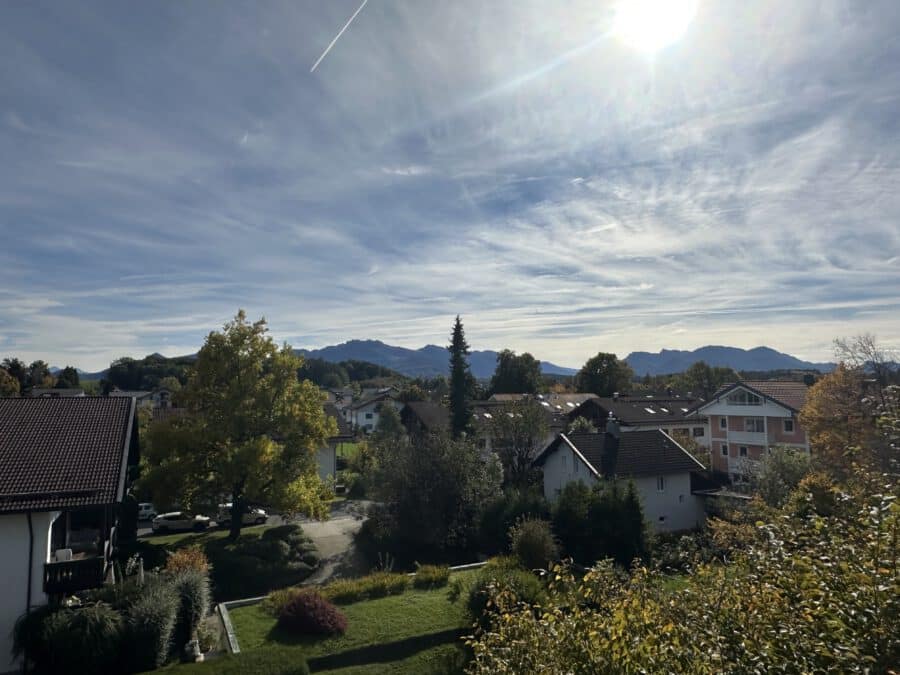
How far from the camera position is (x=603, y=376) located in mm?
90375

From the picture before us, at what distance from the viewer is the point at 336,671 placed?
553 inches

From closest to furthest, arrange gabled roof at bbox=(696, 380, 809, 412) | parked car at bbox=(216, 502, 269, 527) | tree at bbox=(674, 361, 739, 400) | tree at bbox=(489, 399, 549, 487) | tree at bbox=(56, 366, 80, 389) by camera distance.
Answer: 1. parked car at bbox=(216, 502, 269, 527)
2. tree at bbox=(489, 399, 549, 487)
3. gabled roof at bbox=(696, 380, 809, 412)
4. tree at bbox=(56, 366, 80, 389)
5. tree at bbox=(674, 361, 739, 400)

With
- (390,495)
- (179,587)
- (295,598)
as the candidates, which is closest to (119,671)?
(179,587)

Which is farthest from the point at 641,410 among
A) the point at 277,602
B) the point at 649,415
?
the point at 277,602

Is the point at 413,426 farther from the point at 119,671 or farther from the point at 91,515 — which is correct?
the point at 119,671

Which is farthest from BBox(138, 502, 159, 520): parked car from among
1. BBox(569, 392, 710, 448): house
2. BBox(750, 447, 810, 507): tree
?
BBox(569, 392, 710, 448): house

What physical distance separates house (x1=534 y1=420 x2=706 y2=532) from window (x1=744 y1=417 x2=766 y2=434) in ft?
49.2

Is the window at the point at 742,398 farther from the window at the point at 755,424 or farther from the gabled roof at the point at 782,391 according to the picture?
the window at the point at 755,424

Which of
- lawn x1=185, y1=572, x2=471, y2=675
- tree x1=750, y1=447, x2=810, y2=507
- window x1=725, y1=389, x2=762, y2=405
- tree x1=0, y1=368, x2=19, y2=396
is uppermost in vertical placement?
tree x1=0, y1=368, x2=19, y2=396

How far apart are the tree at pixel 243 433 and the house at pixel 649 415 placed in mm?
34588

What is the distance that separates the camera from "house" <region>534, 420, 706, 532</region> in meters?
31.3

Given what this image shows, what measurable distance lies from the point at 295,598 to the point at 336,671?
10.2 ft

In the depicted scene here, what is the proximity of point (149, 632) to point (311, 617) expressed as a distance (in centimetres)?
417

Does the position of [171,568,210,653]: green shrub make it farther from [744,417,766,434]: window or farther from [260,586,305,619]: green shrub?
[744,417,766,434]: window
